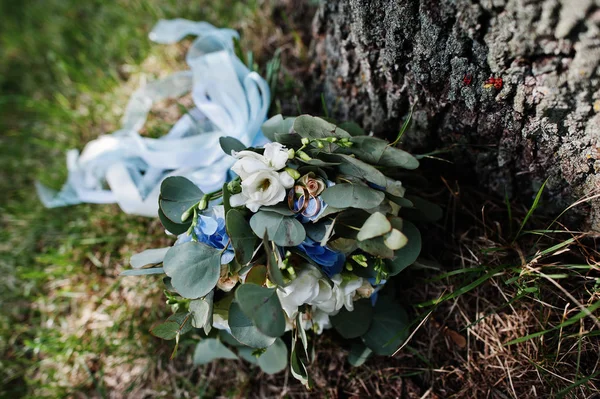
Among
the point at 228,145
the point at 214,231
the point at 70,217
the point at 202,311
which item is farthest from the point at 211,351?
the point at 70,217

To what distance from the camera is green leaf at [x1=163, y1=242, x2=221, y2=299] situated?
0.89 m

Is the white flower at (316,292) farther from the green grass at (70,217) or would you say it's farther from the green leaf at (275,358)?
the green grass at (70,217)

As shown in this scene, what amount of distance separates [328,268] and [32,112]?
5.11 ft

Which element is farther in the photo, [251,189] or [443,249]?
[443,249]

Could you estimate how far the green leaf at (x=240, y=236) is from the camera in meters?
0.88

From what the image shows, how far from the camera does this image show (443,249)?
117 centimetres

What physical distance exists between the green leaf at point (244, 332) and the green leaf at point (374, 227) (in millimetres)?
266

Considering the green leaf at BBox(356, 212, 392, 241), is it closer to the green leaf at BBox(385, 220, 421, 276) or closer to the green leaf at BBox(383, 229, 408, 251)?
the green leaf at BBox(383, 229, 408, 251)

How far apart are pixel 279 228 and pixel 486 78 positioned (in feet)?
1.53

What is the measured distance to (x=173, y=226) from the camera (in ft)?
3.20

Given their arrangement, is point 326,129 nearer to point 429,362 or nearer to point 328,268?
point 328,268

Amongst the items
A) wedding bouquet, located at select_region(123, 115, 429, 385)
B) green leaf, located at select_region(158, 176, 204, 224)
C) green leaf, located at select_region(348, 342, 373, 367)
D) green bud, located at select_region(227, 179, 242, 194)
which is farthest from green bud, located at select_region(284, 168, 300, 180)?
green leaf, located at select_region(348, 342, 373, 367)

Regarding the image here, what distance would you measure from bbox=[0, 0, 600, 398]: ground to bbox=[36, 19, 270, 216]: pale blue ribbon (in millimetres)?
110

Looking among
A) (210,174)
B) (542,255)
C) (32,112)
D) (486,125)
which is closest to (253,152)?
(210,174)
